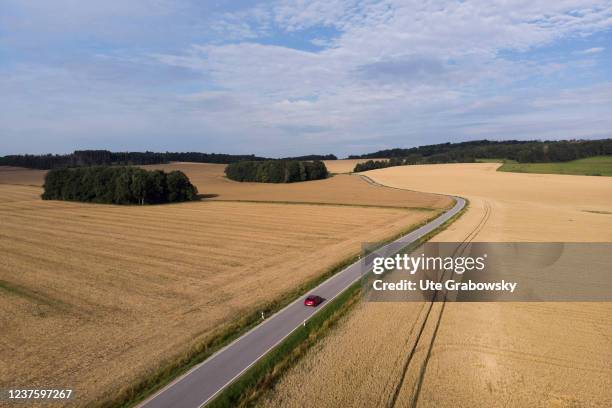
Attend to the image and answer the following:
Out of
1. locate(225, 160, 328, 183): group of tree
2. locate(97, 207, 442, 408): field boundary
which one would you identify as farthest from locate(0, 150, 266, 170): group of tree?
locate(97, 207, 442, 408): field boundary

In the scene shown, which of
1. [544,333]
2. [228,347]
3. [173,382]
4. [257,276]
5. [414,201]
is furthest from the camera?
[414,201]

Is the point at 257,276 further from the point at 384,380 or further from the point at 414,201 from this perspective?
the point at 414,201

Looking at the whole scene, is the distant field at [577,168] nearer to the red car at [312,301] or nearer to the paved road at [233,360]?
the paved road at [233,360]

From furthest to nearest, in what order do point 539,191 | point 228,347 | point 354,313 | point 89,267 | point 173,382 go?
1. point 539,191
2. point 89,267
3. point 354,313
4. point 228,347
5. point 173,382

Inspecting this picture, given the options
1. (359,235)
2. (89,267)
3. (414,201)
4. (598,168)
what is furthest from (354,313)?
(598,168)

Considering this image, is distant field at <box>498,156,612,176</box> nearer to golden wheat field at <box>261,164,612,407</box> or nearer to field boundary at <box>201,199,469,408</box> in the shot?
golden wheat field at <box>261,164,612,407</box>

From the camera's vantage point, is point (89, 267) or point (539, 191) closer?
point (89, 267)

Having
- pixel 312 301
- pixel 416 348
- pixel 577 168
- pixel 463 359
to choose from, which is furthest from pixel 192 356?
pixel 577 168
